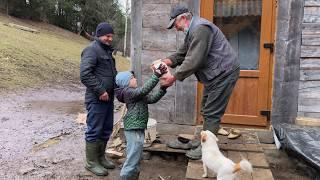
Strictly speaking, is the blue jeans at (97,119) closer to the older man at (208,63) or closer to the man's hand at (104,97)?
the man's hand at (104,97)

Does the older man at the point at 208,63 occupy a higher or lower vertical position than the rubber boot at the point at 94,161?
higher

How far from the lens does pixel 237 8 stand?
6148 millimetres

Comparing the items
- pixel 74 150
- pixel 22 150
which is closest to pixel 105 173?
pixel 74 150

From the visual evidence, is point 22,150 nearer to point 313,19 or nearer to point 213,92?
point 213,92

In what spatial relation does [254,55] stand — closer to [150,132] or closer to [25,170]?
[150,132]

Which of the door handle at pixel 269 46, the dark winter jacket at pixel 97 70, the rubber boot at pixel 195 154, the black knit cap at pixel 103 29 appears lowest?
the rubber boot at pixel 195 154

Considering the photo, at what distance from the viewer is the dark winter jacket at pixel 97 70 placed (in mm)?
5121

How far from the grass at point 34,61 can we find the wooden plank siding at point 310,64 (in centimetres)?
861

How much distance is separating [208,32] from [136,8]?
203 cm

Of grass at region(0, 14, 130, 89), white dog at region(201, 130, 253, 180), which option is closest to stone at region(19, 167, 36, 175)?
white dog at region(201, 130, 253, 180)

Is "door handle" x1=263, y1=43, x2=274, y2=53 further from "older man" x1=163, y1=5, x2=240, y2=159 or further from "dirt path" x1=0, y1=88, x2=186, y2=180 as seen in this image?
"dirt path" x1=0, y1=88, x2=186, y2=180

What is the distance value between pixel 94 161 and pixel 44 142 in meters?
1.95

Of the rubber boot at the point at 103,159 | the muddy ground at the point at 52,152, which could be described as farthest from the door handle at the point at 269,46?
the rubber boot at the point at 103,159

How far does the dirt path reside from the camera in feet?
18.2
